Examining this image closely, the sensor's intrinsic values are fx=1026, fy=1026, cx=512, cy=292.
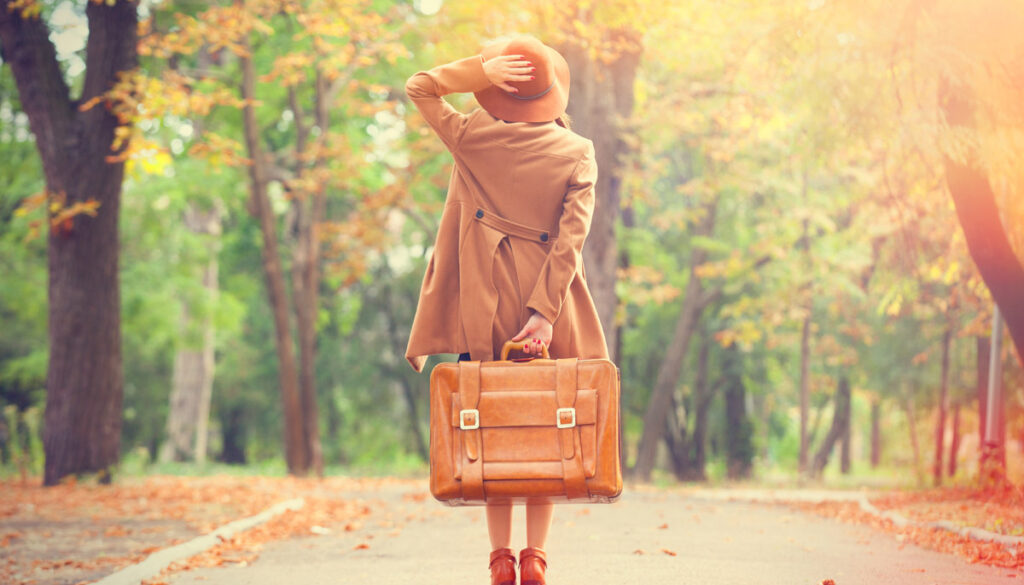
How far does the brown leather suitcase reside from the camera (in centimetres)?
391

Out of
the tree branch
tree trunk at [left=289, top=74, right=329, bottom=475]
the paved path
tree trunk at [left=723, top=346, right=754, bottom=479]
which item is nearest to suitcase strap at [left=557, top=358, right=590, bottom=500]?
the paved path

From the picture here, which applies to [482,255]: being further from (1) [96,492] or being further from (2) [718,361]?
(2) [718,361]

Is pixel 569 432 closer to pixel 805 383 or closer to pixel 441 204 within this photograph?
pixel 441 204

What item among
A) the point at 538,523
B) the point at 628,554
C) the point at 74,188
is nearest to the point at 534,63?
the point at 538,523

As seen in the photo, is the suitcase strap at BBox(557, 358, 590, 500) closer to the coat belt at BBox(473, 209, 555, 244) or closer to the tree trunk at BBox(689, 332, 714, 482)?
the coat belt at BBox(473, 209, 555, 244)

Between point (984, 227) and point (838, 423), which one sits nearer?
point (984, 227)

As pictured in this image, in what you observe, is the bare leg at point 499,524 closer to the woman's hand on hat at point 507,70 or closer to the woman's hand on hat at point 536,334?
the woman's hand on hat at point 536,334

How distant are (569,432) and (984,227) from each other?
6.68 m

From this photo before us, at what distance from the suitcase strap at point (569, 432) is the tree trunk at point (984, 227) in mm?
6429

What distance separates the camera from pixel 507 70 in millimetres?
4152

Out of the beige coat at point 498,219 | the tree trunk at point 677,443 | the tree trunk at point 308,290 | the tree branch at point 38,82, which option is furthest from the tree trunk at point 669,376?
the beige coat at point 498,219

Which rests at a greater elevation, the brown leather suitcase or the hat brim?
the hat brim

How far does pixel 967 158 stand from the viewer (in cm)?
890

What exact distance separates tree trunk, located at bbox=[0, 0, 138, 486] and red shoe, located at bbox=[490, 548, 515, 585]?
28.4ft
